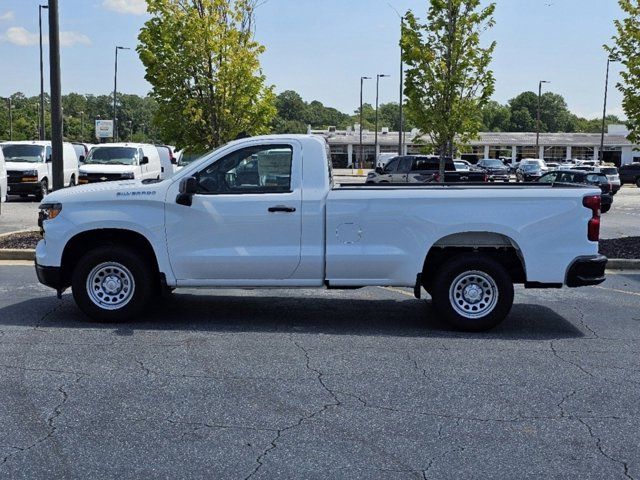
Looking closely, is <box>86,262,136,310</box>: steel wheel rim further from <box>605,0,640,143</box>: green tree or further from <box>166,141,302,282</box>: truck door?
<box>605,0,640,143</box>: green tree

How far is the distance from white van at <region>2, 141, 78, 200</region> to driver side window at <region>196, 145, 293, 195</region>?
1771 cm

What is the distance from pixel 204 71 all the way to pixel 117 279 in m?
11.4

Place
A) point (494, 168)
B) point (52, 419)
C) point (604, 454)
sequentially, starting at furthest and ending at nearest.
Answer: point (494, 168), point (52, 419), point (604, 454)

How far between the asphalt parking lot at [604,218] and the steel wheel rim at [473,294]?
10.2m

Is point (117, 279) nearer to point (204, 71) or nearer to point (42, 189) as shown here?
point (204, 71)

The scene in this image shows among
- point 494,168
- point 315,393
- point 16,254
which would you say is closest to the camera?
point 315,393

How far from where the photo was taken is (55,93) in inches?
562

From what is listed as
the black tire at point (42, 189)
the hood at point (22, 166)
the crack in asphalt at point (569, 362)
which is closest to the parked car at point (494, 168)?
the black tire at point (42, 189)

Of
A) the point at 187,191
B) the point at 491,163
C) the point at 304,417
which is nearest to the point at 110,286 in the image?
the point at 187,191

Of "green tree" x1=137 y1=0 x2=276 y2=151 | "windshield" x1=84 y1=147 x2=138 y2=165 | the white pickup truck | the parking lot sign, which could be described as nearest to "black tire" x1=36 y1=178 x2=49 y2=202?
"windshield" x1=84 y1=147 x2=138 y2=165

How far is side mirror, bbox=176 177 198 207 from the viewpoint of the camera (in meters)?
7.88

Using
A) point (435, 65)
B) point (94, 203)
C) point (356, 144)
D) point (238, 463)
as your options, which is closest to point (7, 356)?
point (94, 203)

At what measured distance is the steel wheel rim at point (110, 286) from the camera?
8.20 m

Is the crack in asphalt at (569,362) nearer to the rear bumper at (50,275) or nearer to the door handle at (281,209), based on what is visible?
the door handle at (281,209)
